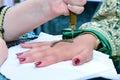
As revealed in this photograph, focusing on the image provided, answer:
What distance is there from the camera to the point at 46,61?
0.73m

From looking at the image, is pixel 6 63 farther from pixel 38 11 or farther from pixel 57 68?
pixel 38 11

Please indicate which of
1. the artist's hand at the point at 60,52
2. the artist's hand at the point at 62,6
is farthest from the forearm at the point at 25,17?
the artist's hand at the point at 60,52

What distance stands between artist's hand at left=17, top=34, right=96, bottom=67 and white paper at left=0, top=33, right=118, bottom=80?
0.05 feet

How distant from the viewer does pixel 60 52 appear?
798 mm

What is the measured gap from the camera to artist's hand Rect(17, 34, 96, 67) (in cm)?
74

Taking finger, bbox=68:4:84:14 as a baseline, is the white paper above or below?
below

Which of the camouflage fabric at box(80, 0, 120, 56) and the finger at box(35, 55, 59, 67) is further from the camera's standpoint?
the camouflage fabric at box(80, 0, 120, 56)

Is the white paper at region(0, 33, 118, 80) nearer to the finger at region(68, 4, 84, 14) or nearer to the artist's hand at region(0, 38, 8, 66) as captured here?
the artist's hand at region(0, 38, 8, 66)

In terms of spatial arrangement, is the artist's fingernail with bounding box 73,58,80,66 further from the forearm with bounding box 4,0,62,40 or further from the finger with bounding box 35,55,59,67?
the forearm with bounding box 4,0,62,40

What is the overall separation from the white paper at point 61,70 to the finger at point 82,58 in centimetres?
1

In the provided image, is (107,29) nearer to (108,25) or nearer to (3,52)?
(108,25)

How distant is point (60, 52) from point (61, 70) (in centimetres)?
12

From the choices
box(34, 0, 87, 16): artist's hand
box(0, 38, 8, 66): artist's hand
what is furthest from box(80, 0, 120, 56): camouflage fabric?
box(0, 38, 8, 66): artist's hand

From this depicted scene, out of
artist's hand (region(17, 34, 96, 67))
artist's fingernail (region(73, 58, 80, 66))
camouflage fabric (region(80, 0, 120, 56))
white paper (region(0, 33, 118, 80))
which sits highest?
camouflage fabric (region(80, 0, 120, 56))
